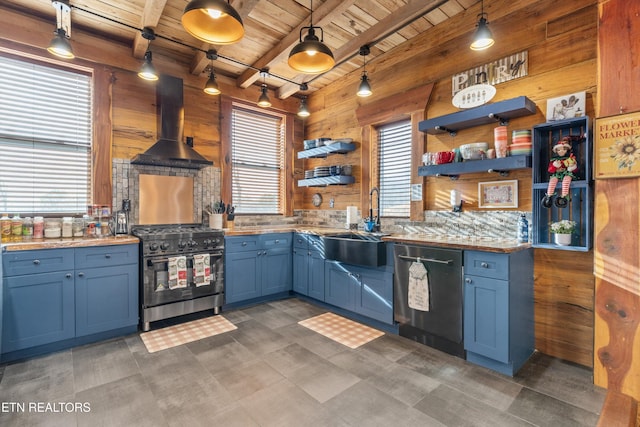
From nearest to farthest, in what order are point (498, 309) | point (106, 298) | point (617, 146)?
point (617, 146)
point (498, 309)
point (106, 298)

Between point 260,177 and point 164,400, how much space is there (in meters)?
3.33

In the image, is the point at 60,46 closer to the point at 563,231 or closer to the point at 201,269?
the point at 201,269

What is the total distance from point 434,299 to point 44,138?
413 centimetres

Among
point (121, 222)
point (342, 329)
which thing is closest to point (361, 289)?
point (342, 329)

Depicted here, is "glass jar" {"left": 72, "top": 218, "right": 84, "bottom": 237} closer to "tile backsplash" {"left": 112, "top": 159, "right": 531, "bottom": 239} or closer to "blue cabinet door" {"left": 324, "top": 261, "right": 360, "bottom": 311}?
"tile backsplash" {"left": 112, "top": 159, "right": 531, "bottom": 239}

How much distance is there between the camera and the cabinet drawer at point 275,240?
4035mm

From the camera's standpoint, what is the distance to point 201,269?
3.48 meters

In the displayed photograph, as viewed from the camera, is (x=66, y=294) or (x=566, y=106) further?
(x=66, y=294)

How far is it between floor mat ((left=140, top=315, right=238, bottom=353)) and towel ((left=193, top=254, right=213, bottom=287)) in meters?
0.42

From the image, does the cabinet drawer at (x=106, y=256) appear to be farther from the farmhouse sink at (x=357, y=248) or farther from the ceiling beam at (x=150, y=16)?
the ceiling beam at (x=150, y=16)

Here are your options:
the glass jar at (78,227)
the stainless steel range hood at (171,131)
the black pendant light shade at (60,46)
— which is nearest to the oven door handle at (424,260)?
the stainless steel range hood at (171,131)

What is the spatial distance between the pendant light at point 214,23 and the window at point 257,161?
2684 mm

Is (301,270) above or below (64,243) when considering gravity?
below

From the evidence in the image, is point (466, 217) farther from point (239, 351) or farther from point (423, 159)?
point (239, 351)
